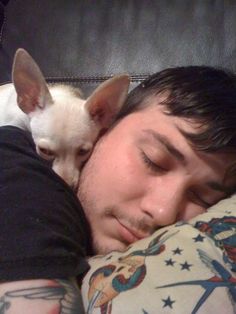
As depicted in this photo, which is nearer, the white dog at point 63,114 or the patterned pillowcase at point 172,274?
the patterned pillowcase at point 172,274

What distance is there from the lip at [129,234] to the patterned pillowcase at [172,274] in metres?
0.08

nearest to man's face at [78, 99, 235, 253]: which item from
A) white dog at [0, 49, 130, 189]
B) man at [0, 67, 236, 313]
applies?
man at [0, 67, 236, 313]

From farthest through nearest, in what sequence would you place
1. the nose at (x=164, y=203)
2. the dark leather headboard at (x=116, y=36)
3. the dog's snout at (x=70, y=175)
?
the dark leather headboard at (x=116, y=36), the dog's snout at (x=70, y=175), the nose at (x=164, y=203)

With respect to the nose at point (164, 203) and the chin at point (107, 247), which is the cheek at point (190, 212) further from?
the chin at point (107, 247)

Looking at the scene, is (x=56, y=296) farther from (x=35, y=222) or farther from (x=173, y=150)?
(x=173, y=150)

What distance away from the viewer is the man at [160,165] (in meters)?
1.04

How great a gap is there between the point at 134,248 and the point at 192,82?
522 mm

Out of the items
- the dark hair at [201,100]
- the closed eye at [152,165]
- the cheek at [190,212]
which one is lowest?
the cheek at [190,212]

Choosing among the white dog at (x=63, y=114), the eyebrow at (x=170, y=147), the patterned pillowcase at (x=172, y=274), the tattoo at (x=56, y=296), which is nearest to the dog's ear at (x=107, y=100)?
the white dog at (x=63, y=114)

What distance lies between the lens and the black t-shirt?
78cm

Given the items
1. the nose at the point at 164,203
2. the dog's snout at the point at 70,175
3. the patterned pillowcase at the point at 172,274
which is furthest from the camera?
the dog's snout at the point at 70,175

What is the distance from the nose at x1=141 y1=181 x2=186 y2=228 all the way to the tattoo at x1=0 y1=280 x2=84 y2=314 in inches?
10.6

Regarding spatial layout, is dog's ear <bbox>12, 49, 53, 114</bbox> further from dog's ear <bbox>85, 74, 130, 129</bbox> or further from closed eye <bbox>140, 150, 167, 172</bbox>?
closed eye <bbox>140, 150, 167, 172</bbox>

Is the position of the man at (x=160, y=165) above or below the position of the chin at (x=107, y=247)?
above
